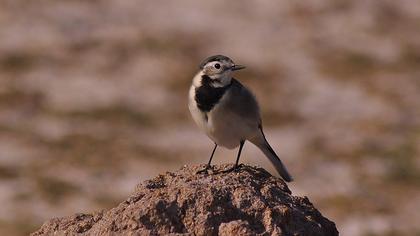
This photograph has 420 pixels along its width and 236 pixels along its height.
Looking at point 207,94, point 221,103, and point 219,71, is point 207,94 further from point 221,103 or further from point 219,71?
point 219,71

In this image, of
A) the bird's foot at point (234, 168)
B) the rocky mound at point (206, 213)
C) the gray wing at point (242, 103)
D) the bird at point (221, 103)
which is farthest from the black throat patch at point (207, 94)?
the rocky mound at point (206, 213)

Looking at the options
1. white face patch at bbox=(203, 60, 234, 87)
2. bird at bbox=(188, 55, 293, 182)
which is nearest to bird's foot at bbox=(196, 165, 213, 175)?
bird at bbox=(188, 55, 293, 182)

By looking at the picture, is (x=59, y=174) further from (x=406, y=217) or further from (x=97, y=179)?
(x=406, y=217)

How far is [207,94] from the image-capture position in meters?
12.4

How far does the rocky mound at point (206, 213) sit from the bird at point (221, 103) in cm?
191

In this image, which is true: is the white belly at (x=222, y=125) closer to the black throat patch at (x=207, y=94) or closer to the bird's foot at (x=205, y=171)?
the black throat patch at (x=207, y=94)

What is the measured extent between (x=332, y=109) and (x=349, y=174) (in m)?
8.50

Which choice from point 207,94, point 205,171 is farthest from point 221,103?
point 205,171

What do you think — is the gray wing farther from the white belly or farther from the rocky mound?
the rocky mound

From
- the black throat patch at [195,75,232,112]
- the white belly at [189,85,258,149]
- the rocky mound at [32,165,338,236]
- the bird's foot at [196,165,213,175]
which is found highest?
the black throat patch at [195,75,232,112]

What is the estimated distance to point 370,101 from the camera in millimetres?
44312

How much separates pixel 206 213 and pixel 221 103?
3.07 metres

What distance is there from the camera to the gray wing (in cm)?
1239

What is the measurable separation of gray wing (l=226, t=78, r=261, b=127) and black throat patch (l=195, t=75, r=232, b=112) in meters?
0.13
